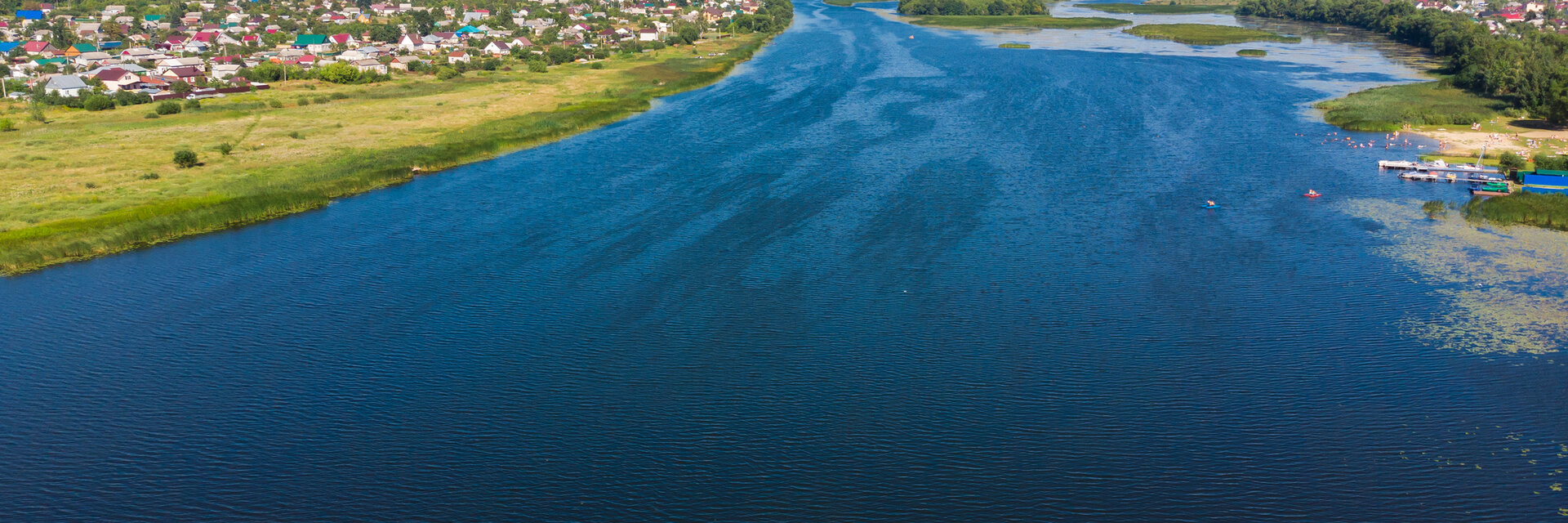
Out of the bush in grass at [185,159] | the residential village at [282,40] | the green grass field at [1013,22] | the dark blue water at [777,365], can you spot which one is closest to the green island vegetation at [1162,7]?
the green grass field at [1013,22]

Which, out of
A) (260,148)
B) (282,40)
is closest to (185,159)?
(260,148)

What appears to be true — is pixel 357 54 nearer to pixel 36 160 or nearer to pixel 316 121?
pixel 316 121

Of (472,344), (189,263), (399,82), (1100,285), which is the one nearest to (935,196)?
(1100,285)

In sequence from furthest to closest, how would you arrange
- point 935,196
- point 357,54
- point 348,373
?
point 357,54
point 935,196
point 348,373

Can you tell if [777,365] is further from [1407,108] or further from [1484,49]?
[1484,49]

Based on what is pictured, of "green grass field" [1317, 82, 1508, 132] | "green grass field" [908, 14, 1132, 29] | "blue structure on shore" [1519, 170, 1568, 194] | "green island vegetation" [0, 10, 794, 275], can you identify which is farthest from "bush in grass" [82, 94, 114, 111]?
"green grass field" [908, 14, 1132, 29]

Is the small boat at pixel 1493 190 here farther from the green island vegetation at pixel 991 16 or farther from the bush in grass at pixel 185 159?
the green island vegetation at pixel 991 16

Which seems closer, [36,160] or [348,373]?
[348,373]
